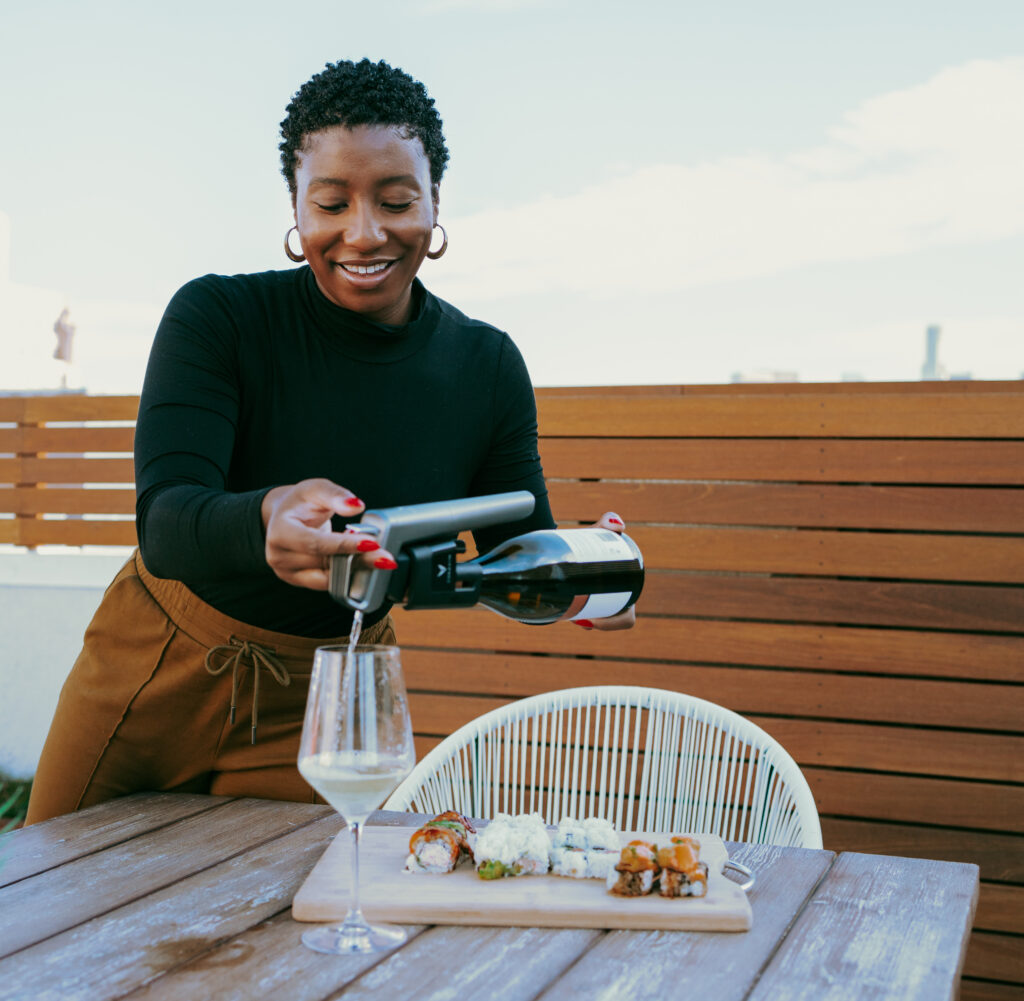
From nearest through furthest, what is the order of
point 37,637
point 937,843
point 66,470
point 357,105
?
point 357,105
point 937,843
point 37,637
point 66,470

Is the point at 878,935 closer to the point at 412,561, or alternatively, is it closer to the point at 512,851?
the point at 512,851

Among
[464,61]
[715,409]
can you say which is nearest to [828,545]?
[715,409]

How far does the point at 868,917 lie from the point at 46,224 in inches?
516

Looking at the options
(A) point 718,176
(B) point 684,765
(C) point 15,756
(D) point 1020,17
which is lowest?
(C) point 15,756

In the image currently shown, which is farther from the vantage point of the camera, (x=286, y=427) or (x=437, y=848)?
(x=286, y=427)

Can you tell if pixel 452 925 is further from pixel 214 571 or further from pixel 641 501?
pixel 641 501

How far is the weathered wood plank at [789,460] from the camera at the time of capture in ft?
10.0

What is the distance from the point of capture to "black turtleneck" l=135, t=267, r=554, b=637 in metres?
1.36

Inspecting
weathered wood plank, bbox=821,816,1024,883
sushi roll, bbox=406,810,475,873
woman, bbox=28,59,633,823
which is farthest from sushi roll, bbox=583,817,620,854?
weathered wood plank, bbox=821,816,1024,883

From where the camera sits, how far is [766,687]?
125 inches

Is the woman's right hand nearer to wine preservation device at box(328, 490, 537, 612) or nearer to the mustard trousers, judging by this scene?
wine preservation device at box(328, 490, 537, 612)

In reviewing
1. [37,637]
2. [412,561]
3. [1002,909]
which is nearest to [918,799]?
[1002,909]

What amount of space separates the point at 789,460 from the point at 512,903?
242cm

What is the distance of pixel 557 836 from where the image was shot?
1160 millimetres
